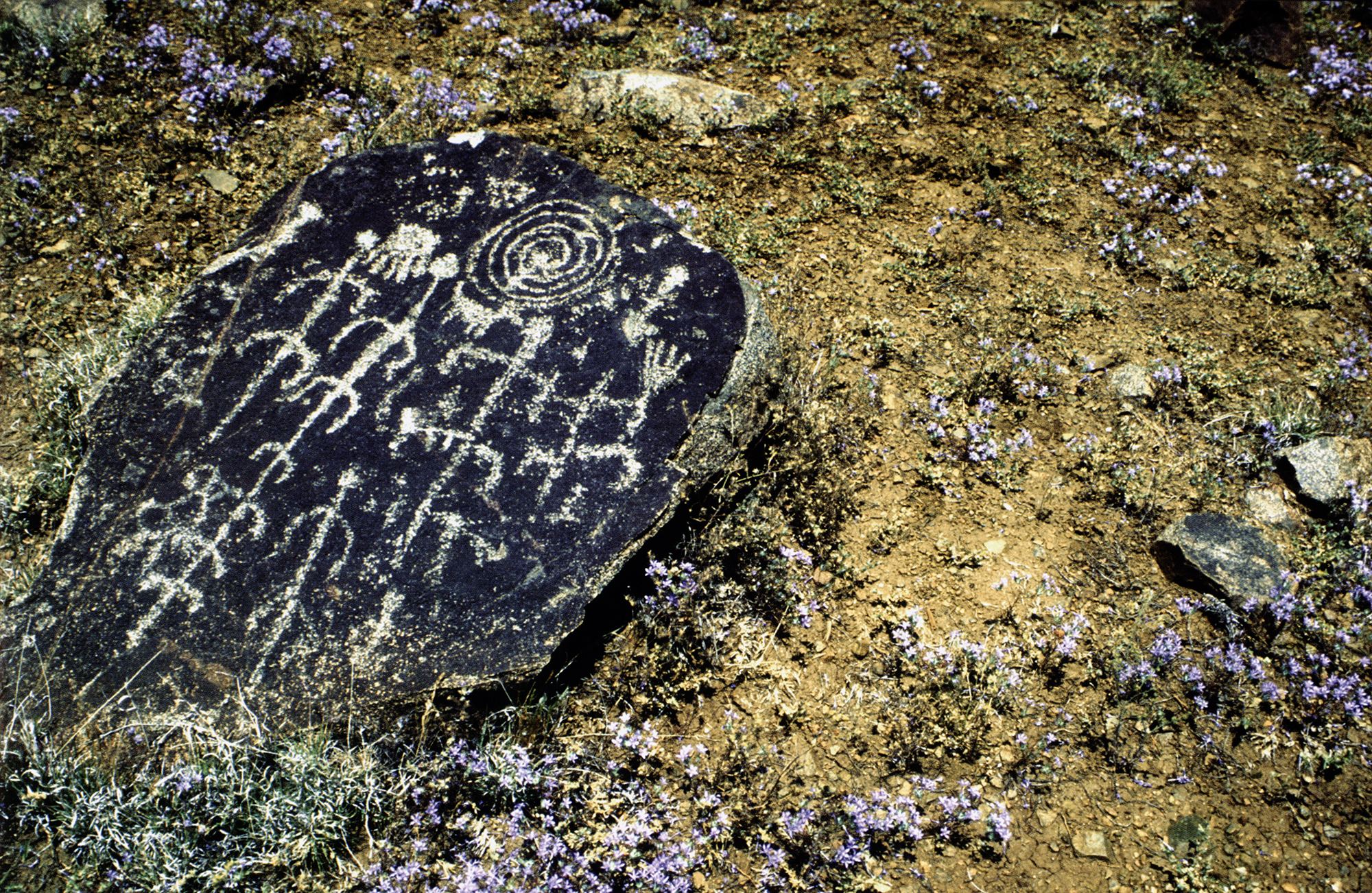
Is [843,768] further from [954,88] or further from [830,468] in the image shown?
[954,88]

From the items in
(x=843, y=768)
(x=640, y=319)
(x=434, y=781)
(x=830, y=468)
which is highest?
(x=640, y=319)

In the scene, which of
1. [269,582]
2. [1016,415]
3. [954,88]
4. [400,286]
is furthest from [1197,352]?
[269,582]

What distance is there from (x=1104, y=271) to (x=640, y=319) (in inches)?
113

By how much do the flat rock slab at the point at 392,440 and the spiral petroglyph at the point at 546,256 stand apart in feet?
0.04

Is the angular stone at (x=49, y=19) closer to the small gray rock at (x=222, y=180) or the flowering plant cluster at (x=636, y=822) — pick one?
the small gray rock at (x=222, y=180)

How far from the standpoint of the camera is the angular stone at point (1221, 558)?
3.48 meters

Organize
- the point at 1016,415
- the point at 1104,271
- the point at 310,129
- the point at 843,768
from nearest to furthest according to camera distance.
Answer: the point at 843,768 → the point at 1016,415 → the point at 1104,271 → the point at 310,129

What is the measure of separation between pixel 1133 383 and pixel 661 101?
127 inches

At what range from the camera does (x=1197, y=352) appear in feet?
14.4

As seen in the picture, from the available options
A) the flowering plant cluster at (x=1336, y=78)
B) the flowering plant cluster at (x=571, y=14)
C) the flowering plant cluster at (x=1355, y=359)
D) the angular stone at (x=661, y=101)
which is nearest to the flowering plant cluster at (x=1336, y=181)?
the flowering plant cluster at (x=1336, y=78)

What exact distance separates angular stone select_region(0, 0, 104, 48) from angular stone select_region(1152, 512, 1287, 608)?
23.1 ft

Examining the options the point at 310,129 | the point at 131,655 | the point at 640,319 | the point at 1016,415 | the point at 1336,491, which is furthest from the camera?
the point at 310,129

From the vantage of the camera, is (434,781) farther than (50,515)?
No

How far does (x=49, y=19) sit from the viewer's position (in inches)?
218
